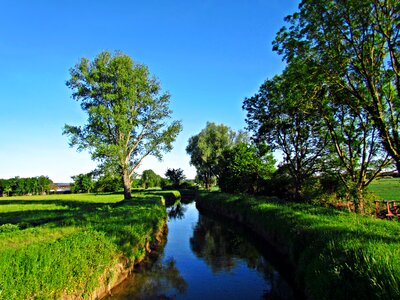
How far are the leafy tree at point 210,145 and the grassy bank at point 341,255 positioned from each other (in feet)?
150

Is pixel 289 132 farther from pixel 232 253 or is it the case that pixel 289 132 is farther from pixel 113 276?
pixel 113 276

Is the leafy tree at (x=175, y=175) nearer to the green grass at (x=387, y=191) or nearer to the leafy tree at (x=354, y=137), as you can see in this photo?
the green grass at (x=387, y=191)

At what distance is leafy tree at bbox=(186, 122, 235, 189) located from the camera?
5981cm

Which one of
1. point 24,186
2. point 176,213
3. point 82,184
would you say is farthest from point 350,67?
point 24,186

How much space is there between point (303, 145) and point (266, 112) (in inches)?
205

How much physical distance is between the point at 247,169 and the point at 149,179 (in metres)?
69.3

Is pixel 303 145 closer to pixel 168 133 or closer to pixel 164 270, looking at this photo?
pixel 168 133

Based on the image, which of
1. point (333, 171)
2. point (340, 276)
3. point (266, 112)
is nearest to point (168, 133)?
point (266, 112)

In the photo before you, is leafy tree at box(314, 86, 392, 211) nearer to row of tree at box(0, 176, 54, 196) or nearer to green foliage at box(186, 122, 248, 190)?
green foliage at box(186, 122, 248, 190)

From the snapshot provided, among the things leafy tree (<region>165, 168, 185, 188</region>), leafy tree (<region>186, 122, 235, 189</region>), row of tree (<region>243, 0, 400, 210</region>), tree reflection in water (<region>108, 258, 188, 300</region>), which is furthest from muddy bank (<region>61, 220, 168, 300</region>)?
leafy tree (<region>165, 168, 185, 188</region>)

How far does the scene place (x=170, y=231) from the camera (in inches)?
835

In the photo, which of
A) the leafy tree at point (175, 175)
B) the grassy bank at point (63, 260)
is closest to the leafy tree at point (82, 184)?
the leafy tree at point (175, 175)

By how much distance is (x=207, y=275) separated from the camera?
35.9ft

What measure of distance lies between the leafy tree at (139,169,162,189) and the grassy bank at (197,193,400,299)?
9105cm
